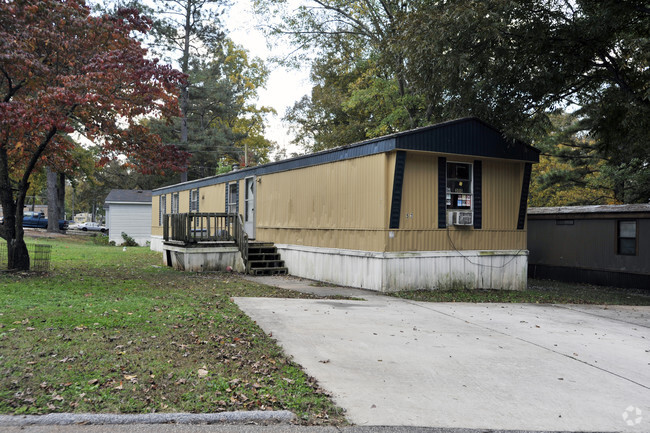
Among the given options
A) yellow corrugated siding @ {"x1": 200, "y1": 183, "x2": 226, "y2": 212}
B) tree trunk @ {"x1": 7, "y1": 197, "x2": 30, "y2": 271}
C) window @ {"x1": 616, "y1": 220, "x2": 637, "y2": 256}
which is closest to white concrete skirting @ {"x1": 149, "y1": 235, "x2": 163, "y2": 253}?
yellow corrugated siding @ {"x1": 200, "y1": 183, "x2": 226, "y2": 212}

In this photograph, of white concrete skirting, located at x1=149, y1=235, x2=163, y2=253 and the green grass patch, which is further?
white concrete skirting, located at x1=149, y1=235, x2=163, y2=253

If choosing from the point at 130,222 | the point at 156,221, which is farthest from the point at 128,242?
the point at 156,221

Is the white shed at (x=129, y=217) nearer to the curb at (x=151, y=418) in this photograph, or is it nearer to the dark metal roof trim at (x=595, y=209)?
the dark metal roof trim at (x=595, y=209)

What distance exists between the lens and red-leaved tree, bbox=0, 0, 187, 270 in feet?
35.1

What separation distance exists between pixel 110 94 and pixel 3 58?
6.97 feet

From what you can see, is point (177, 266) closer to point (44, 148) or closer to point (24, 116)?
point (44, 148)

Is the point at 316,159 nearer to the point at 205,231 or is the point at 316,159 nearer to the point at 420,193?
the point at 420,193

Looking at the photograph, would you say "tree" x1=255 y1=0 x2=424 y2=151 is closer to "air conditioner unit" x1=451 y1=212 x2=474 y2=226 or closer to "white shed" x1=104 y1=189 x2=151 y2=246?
→ "air conditioner unit" x1=451 y1=212 x2=474 y2=226

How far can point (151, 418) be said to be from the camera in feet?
12.8

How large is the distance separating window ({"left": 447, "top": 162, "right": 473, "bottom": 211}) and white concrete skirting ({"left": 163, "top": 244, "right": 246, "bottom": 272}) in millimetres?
6257

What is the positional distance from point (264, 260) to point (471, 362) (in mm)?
10073

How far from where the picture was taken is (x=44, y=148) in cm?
Answer: 1242

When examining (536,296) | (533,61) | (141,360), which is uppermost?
(533,61)

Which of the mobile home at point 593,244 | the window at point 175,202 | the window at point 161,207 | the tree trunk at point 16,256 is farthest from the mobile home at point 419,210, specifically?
the window at point 161,207
